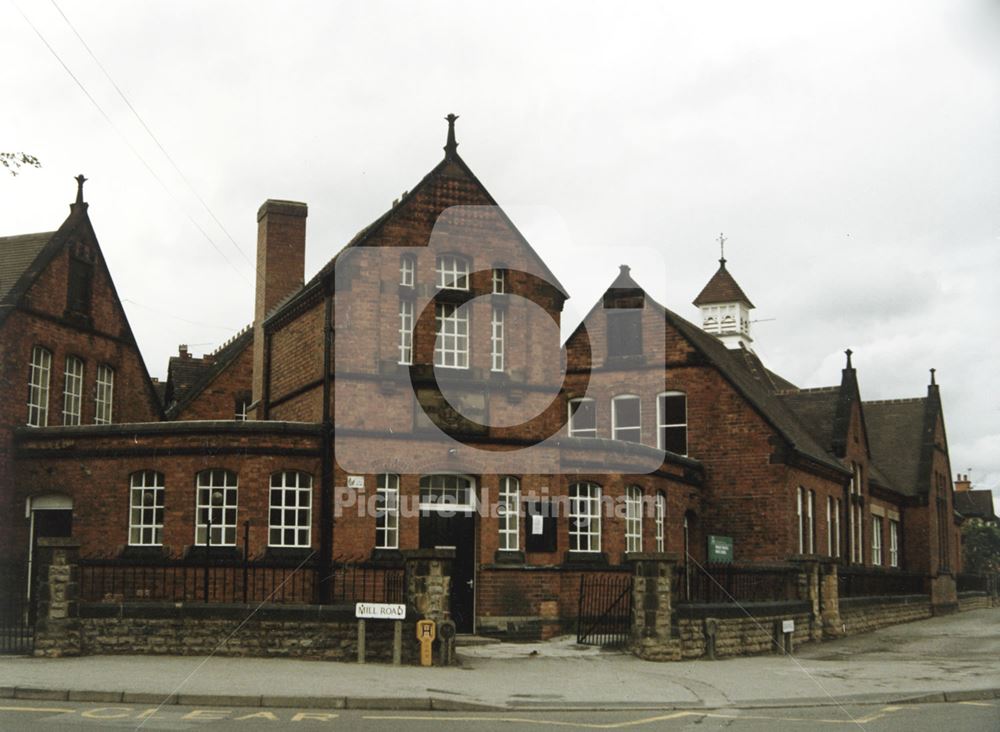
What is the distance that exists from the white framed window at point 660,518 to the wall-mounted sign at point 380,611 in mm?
11474

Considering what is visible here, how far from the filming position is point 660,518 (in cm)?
2955

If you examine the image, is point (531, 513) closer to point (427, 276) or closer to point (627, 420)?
point (427, 276)

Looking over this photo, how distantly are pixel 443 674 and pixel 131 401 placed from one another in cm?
1836

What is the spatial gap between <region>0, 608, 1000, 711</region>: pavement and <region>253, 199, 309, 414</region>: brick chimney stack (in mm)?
15239

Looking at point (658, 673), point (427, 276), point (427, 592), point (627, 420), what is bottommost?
point (658, 673)

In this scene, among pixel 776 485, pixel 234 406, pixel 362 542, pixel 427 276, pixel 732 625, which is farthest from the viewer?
pixel 234 406

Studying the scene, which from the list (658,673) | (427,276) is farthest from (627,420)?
(658,673)

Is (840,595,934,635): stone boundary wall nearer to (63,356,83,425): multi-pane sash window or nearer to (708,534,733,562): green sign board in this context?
(708,534,733,562): green sign board

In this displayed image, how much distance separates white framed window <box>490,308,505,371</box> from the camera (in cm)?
2739

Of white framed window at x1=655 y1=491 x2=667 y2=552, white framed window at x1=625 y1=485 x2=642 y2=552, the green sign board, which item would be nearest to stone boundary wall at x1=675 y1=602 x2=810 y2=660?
the green sign board

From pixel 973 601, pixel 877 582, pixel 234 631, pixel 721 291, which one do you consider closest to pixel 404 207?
pixel 234 631

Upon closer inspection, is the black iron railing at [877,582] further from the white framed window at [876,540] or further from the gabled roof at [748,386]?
the gabled roof at [748,386]

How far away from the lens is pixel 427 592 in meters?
19.5

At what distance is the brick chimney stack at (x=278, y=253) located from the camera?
3491 centimetres
